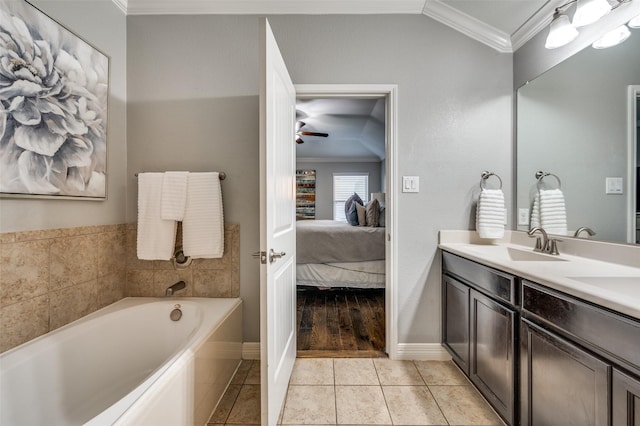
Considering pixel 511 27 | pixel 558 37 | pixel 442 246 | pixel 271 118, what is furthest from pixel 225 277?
pixel 511 27

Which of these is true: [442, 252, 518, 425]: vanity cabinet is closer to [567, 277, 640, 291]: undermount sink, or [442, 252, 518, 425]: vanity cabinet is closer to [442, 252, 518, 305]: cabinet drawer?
[442, 252, 518, 305]: cabinet drawer

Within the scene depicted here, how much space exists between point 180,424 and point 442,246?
1.79 meters

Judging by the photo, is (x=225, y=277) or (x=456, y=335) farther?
(x=225, y=277)

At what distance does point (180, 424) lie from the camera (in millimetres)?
1150

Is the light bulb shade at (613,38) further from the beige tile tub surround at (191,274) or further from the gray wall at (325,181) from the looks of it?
the gray wall at (325,181)

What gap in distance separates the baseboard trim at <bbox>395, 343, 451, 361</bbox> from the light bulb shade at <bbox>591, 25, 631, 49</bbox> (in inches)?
79.2

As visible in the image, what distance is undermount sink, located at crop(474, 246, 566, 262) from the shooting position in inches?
61.6

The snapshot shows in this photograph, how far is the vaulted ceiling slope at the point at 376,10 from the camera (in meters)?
1.90

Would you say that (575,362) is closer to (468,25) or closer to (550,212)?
(550,212)

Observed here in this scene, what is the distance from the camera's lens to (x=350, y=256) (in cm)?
317

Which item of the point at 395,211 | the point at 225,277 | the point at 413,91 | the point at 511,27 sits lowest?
the point at 225,277

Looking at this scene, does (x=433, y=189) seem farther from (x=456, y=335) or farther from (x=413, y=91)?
(x=456, y=335)

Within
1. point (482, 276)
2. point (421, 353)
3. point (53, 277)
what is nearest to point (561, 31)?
point (482, 276)

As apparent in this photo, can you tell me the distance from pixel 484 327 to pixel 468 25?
6.55 feet
